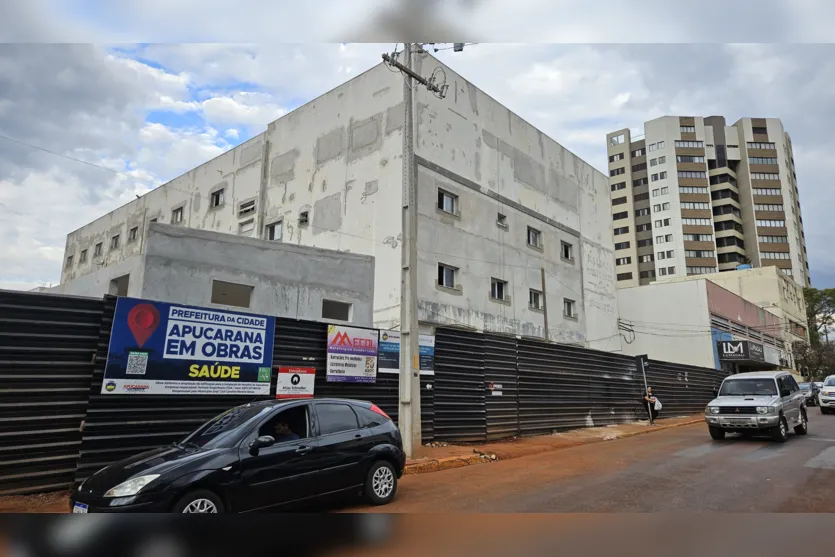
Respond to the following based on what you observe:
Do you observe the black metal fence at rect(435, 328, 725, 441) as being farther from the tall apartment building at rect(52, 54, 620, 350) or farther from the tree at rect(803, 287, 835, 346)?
the tree at rect(803, 287, 835, 346)

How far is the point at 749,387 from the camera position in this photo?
1445 cm

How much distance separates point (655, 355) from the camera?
36688 mm

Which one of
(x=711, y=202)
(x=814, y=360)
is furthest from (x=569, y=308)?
(x=711, y=202)

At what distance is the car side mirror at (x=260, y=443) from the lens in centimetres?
599

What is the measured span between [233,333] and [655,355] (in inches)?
1341

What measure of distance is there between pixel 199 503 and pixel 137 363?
4.17 meters

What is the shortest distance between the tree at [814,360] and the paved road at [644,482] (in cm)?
5357

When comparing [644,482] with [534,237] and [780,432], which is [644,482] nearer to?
[780,432]

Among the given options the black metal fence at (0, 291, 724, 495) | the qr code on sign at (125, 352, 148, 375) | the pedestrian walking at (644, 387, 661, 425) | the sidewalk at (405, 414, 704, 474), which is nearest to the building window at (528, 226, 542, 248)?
the pedestrian walking at (644, 387, 661, 425)

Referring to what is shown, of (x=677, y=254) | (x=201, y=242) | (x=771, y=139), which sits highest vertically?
(x=771, y=139)

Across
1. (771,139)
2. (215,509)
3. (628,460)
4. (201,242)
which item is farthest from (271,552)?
(771,139)

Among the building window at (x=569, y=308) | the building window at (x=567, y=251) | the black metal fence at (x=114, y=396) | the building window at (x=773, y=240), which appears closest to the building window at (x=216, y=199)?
the building window at (x=567, y=251)

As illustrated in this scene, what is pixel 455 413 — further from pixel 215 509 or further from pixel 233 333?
pixel 215 509

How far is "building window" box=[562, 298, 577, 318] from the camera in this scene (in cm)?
2795
